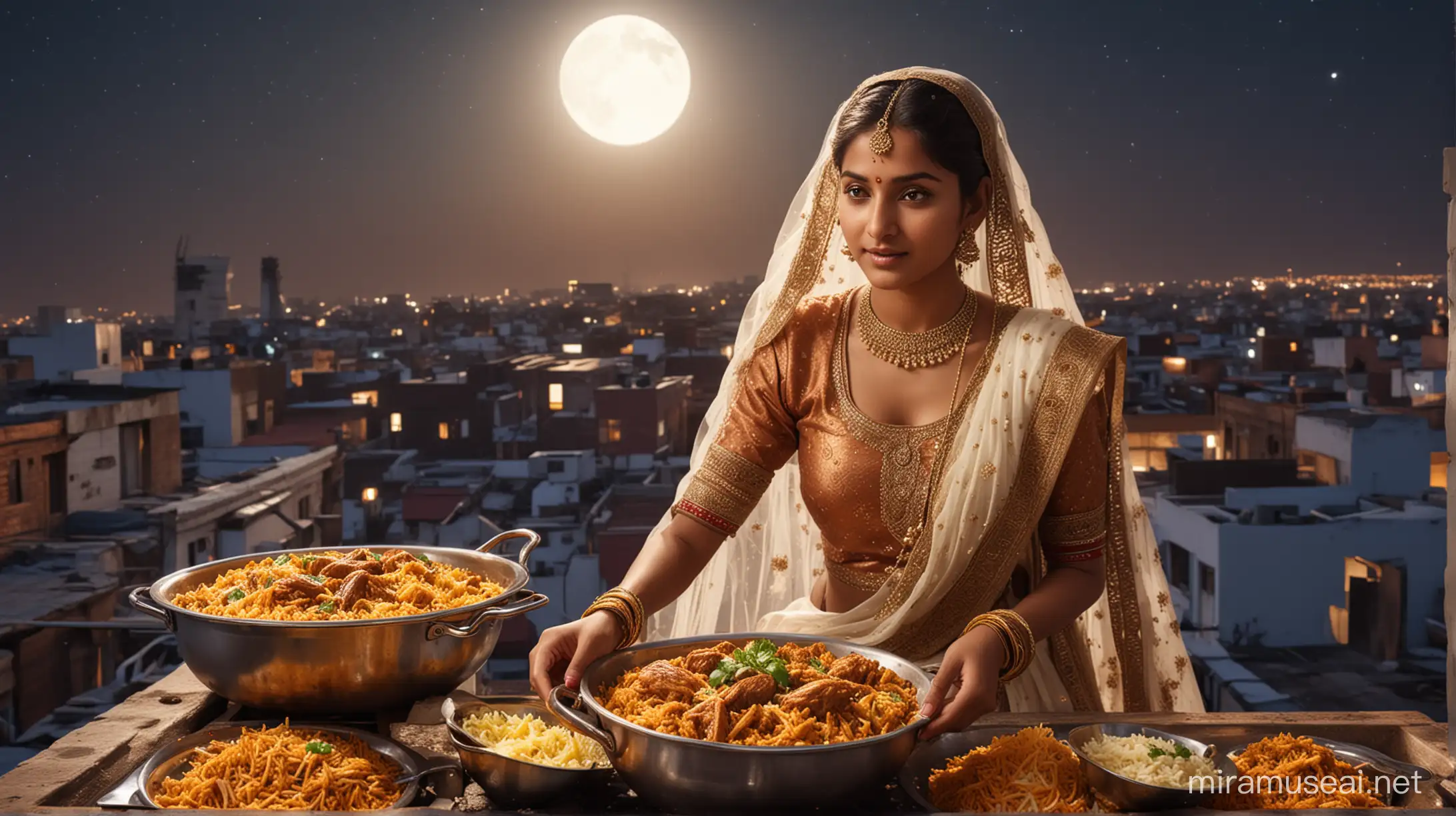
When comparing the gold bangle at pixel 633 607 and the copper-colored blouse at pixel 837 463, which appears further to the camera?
the copper-colored blouse at pixel 837 463

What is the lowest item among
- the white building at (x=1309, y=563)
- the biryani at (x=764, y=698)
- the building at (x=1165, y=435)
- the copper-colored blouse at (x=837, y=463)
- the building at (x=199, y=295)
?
the white building at (x=1309, y=563)

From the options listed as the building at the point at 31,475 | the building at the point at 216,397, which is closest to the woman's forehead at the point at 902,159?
the building at the point at 31,475

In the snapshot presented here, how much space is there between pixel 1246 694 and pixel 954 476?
7100mm

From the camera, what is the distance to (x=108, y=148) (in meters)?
9.27

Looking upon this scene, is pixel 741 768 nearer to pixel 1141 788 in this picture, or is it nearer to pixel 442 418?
pixel 1141 788

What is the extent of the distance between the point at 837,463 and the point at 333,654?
93cm

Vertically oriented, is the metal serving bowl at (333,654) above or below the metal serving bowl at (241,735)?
above

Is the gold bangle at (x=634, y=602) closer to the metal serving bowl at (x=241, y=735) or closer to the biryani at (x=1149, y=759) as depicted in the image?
the metal serving bowl at (x=241, y=735)

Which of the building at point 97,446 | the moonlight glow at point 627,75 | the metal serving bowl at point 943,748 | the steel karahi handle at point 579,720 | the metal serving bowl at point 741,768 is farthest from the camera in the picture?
the building at point 97,446

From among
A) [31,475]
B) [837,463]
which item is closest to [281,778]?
[837,463]

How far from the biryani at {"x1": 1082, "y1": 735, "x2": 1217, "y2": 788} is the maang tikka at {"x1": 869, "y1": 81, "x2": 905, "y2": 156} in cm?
95

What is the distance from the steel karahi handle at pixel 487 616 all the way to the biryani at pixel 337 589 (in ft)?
0.07

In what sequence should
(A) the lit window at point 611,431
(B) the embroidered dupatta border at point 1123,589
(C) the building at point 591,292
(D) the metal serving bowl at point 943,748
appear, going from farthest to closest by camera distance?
(C) the building at point 591,292 → (A) the lit window at point 611,431 → (B) the embroidered dupatta border at point 1123,589 → (D) the metal serving bowl at point 943,748

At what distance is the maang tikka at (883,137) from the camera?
1.79 meters
